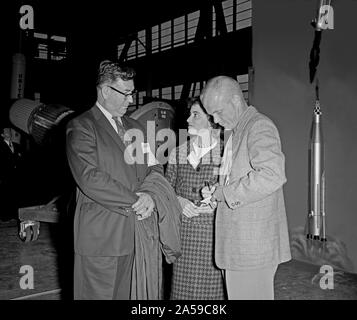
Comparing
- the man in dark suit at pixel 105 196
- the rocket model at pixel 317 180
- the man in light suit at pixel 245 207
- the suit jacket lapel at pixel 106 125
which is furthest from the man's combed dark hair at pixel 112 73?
the rocket model at pixel 317 180

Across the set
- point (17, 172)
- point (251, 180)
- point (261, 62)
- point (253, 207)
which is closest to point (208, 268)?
point (253, 207)

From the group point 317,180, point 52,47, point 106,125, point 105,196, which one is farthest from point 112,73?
point 52,47

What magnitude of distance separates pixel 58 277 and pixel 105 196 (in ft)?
6.65

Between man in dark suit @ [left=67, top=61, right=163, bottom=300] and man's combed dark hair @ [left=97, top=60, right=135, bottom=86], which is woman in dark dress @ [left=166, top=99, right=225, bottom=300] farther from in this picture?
man's combed dark hair @ [left=97, top=60, right=135, bottom=86]

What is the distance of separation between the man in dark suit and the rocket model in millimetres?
1968

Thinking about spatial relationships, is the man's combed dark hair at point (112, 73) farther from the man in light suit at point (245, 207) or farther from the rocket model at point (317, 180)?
the rocket model at point (317, 180)

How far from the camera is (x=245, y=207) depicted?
4.16 ft

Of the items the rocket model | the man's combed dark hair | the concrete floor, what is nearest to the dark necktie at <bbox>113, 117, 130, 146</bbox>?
the man's combed dark hair

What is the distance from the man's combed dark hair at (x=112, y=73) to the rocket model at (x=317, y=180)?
2032mm

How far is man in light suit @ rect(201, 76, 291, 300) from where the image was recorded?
1212 millimetres

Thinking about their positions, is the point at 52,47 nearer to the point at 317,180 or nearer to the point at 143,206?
the point at 317,180

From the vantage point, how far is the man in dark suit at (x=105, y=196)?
138cm

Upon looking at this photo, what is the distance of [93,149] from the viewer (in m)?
1.40

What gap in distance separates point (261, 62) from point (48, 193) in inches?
133
